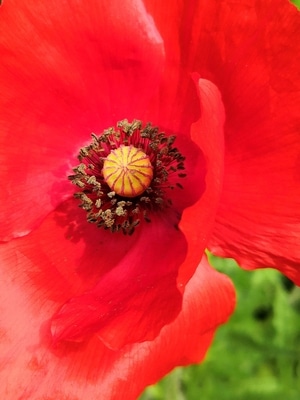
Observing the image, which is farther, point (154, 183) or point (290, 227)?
point (154, 183)

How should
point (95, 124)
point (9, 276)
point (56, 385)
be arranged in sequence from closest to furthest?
point (56, 385) → point (9, 276) → point (95, 124)

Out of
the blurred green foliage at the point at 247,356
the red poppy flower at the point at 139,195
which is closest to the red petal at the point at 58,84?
the red poppy flower at the point at 139,195

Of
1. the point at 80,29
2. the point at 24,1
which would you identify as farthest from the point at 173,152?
the point at 24,1

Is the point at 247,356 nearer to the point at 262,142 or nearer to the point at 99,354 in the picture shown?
the point at 99,354

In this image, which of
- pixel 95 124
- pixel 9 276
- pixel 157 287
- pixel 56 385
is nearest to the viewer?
pixel 157 287

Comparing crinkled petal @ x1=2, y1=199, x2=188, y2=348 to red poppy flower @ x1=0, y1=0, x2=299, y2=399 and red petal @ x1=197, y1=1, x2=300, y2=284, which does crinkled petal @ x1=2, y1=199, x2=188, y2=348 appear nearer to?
red poppy flower @ x1=0, y1=0, x2=299, y2=399

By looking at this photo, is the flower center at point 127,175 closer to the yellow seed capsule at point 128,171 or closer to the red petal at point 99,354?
the yellow seed capsule at point 128,171

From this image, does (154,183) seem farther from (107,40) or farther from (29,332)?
(29,332)
